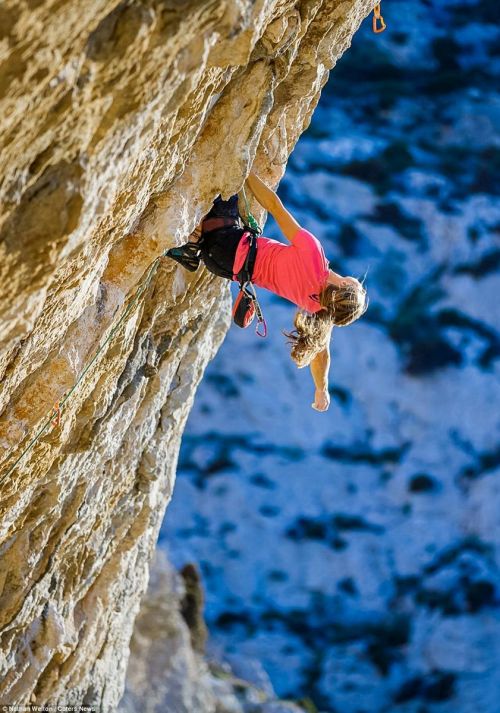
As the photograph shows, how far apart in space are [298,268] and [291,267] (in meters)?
0.05

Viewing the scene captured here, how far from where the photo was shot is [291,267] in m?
4.44

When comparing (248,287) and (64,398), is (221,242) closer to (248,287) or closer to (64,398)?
(248,287)

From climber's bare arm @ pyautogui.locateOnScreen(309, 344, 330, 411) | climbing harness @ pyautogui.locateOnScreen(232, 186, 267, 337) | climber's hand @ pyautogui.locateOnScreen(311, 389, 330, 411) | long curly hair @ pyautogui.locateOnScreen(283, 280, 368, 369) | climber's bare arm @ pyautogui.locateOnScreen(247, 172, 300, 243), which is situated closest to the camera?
long curly hair @ pyautogui.locateOnScreen(283, 280, 368, 369)

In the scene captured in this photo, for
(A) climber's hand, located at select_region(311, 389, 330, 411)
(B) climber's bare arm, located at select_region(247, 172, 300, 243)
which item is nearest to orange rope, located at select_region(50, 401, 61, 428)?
(B) climber's bare arm, located at select_region(247, 172, 300, 243)

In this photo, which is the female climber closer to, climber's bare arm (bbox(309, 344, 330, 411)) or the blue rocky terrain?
climber's bare arm (bbox(309, 344, 330, 411))

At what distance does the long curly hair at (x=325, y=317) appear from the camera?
430 cm

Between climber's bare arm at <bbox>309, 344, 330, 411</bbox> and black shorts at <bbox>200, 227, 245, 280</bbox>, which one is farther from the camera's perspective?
climber's bare arm at <bbox>309, 344, 330, 411</bbox>

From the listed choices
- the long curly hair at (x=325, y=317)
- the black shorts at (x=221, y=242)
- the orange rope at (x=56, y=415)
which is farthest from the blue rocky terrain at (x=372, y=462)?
the orange rope at (x=56, y=415)

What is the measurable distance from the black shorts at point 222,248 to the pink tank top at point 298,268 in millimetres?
87

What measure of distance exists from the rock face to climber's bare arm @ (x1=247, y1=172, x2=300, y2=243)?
0.34m

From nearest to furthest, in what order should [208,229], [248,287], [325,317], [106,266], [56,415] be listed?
[106,266] < [56,415] < [325,317] < [208,229] < [248,287]

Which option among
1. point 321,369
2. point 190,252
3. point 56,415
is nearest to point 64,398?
point 56,415

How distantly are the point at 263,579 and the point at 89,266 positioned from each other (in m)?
14.5

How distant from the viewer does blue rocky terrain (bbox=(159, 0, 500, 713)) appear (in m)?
17.2
